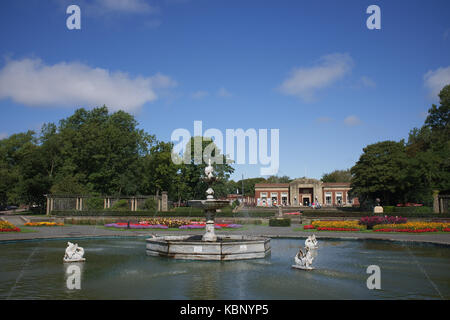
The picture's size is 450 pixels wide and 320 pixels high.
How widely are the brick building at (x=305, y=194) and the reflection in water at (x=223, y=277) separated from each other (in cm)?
6577

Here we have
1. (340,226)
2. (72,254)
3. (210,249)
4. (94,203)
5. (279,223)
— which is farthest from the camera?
(94,203)

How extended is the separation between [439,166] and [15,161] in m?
70.2

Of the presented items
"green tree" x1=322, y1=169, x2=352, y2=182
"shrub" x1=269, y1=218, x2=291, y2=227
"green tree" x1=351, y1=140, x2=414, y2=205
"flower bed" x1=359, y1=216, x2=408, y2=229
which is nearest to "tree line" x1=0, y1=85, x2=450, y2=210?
"green tree" x1=351, y1=140, x2=414, y2=205

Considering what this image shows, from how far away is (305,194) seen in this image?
3290 inches

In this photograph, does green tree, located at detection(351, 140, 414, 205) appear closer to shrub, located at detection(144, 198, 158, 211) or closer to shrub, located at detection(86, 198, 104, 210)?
shrub, located at detection(144, 198, 158, 211)

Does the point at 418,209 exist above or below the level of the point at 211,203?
below

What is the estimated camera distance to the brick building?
8225 centimetres

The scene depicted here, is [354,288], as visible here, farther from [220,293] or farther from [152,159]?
[152,159]

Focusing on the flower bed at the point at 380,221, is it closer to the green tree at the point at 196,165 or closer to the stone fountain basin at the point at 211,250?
the stone fountain basin at the point at 211,250

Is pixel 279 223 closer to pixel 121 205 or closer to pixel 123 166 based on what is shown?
pixel 121 205

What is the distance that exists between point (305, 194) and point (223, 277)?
244 feet

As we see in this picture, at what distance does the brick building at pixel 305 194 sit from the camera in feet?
270

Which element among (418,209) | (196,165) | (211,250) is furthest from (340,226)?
(196,165)
